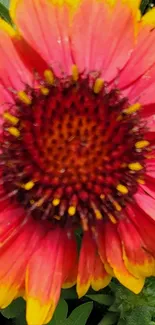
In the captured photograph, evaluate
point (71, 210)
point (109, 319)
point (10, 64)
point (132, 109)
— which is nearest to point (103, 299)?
point (109, 319)

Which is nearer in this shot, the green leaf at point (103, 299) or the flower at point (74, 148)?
the flower at point (74, 148)

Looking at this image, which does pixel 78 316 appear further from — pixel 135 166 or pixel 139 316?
pixel 135 166

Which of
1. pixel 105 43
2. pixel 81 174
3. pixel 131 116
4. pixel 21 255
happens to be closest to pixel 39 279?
pixel 21 255

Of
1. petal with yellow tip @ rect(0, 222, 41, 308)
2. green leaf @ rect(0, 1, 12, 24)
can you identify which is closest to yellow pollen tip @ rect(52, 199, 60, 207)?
petal with yellow tip @ rect(0, 222, 41, 308)

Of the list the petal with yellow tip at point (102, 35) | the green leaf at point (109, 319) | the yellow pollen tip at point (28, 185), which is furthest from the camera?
the green leaf at point (109, 319)

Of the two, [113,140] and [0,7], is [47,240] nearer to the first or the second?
[113,140]

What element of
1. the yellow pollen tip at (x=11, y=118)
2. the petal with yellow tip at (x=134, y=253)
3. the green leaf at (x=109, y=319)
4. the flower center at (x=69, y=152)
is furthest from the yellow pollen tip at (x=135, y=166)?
the green leaf at (x=109, y=319)

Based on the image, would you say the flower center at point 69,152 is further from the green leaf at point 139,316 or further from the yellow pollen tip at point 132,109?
the green leaf at point 139,316
